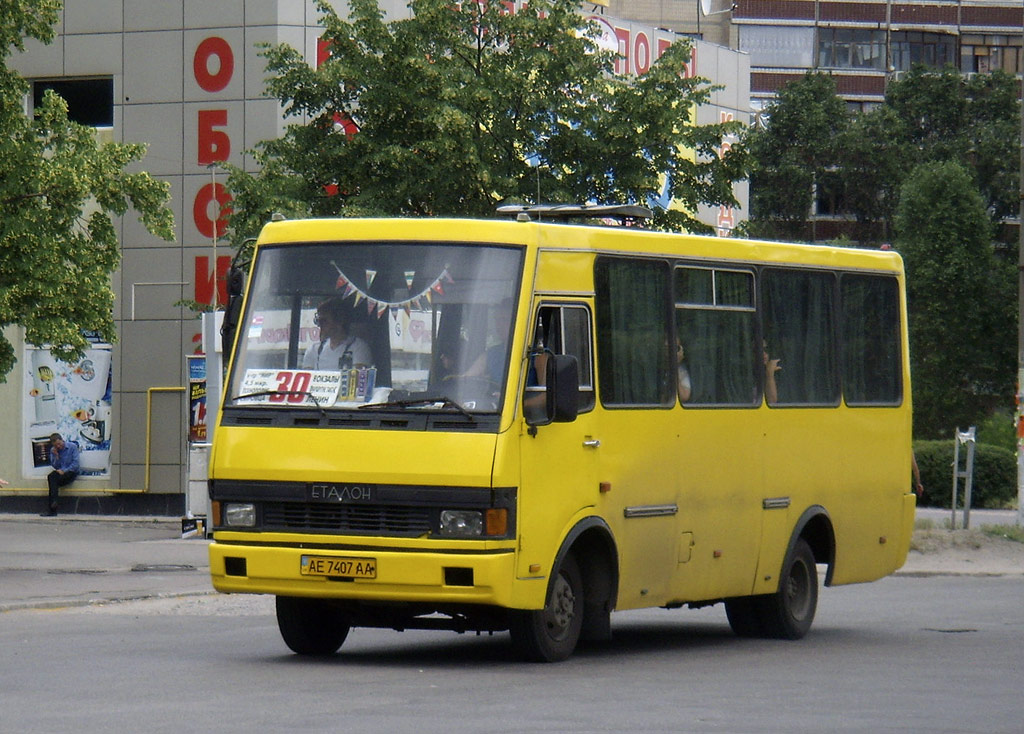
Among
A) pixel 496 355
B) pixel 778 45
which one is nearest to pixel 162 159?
pixel 496 355

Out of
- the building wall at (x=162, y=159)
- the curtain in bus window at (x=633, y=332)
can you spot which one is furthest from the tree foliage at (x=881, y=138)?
the curtain in bus window at (x=633, y=332)

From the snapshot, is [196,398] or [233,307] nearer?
[233,307]

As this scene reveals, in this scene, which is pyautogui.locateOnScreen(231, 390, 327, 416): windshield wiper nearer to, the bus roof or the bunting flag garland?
the bunting flag garland

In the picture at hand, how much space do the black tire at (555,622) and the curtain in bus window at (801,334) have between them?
3016 mm

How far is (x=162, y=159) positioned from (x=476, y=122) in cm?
983

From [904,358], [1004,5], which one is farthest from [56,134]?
[1004,5]

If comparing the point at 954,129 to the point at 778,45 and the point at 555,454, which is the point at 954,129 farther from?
the point at 555,454

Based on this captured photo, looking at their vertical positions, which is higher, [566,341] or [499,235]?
[499,235]

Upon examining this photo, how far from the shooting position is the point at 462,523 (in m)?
11.3

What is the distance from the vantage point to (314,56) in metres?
33.6

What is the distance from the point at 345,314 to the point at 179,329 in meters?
22.9

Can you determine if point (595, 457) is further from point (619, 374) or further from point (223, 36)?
point (223, 36)

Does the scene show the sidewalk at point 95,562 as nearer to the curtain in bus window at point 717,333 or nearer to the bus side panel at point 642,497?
the bus side panel at point 642,497

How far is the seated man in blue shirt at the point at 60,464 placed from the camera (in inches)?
1347
